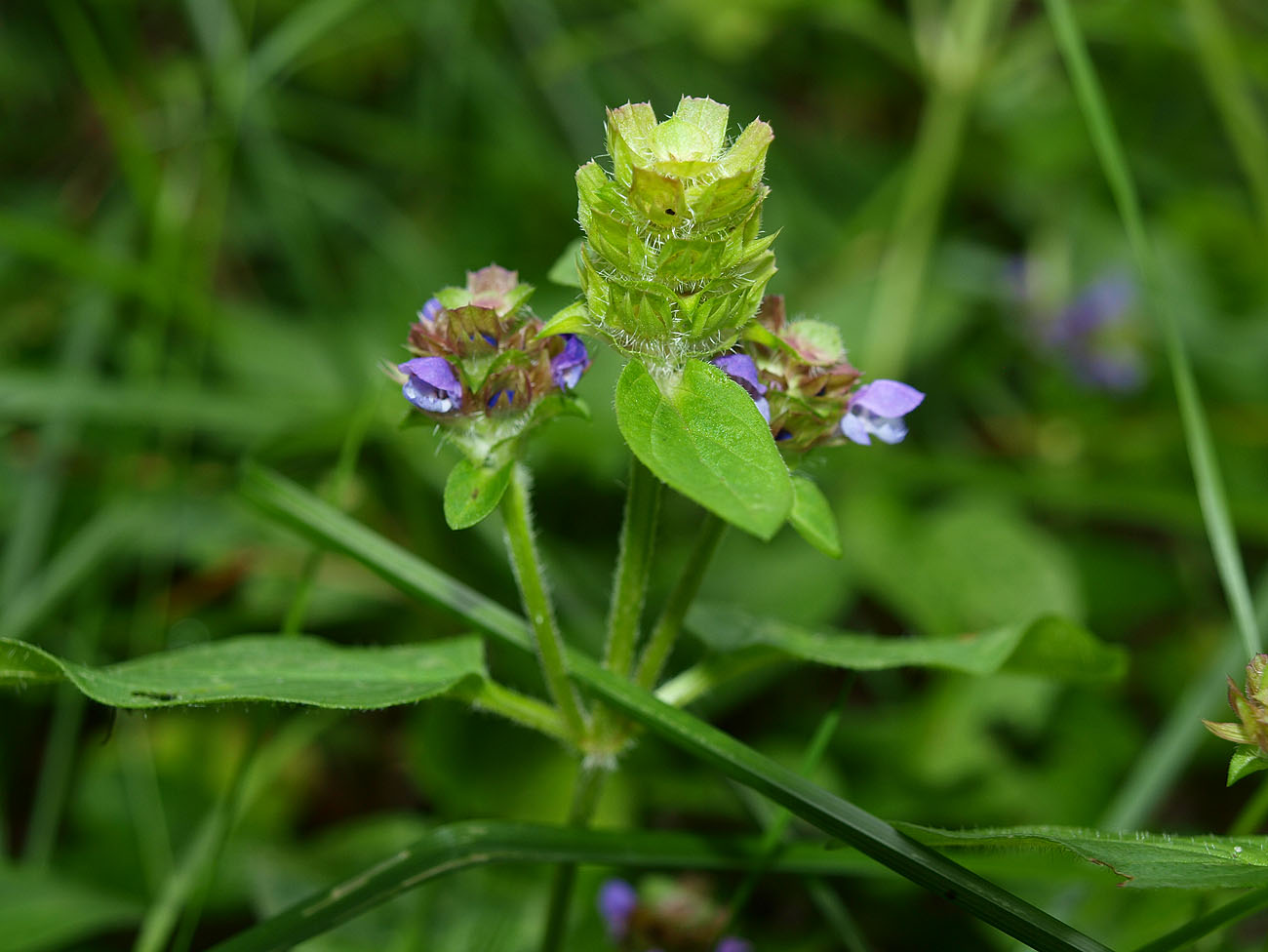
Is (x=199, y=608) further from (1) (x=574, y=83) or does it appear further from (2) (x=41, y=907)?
(1) (x=574, y=83)

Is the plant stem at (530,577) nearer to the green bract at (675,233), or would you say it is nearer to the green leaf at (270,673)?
the green leaf at (270,673)

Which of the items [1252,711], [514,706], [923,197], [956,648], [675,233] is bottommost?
[1252,711]

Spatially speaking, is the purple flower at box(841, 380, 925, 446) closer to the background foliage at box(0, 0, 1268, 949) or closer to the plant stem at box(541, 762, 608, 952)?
the background foliage at box(0, 0, 1268, 949)

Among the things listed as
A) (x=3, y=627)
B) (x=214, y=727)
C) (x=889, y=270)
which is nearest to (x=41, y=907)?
(x=3, y=627)

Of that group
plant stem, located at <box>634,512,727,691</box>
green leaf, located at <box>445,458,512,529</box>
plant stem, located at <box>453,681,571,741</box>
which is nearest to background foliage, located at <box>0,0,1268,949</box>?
plant stem, located at <box>634,512,727,691</box>

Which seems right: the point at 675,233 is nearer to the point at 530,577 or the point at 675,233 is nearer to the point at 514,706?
the point at 530,577

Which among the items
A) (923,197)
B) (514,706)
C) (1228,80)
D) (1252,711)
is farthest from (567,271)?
(1228,80)
